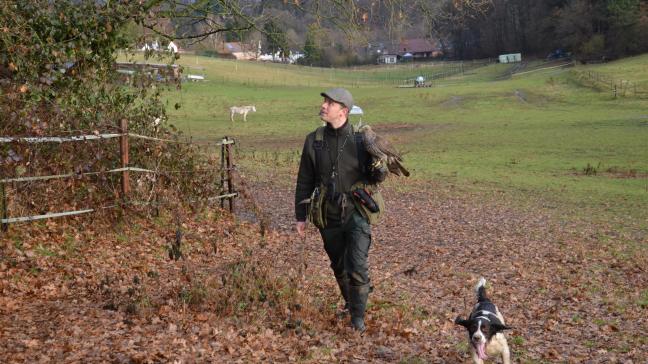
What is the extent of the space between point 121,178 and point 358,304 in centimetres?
623

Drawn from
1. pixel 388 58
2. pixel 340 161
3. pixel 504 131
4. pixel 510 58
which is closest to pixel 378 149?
pixel 340 161

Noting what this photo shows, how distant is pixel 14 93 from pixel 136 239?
9.26 ft

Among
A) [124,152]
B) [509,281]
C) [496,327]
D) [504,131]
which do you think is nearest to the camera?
[496,327]

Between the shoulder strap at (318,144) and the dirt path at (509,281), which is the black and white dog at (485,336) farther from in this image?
the shoulder strap at (318,144)

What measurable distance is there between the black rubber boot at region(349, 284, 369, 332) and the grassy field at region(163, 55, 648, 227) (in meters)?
12.2

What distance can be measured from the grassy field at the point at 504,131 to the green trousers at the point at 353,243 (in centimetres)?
1231

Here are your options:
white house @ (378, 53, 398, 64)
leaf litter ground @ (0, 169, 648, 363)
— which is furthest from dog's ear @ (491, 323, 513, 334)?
white house @ (378, 53, 398, 64)

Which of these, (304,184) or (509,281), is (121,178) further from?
(509,281)

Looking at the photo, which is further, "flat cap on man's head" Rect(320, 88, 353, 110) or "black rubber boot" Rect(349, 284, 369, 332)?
"black rubber boot" Rect(349, 284, 369, 332)

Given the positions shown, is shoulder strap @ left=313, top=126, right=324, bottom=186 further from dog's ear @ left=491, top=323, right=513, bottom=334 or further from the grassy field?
the grassy field

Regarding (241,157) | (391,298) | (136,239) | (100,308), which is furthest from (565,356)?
(241,157)

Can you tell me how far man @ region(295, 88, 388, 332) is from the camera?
7074 millimetres

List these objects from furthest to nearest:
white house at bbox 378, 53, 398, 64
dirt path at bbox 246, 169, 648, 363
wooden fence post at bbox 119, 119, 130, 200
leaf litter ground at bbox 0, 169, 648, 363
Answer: white house at bbox 378, 53, 398, 64 → wooden fence post at bbox 119, 119, 130, 200 → dirt path at bbox 246, 169, 648, 363 → leaf litter ground at bbox 0, 169, 648, 363

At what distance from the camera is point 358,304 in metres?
7.35
